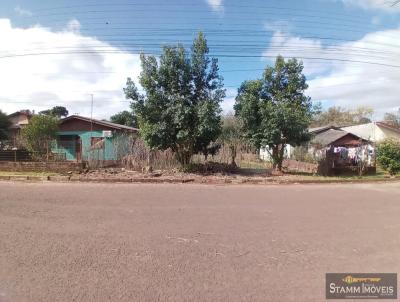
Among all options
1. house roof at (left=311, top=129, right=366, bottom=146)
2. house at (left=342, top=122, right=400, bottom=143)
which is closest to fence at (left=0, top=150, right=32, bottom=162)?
house roof at (left=311, top=129, right=366, bottom=146)

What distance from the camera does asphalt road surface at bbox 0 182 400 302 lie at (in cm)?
411

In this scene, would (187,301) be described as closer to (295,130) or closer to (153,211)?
(153,211)

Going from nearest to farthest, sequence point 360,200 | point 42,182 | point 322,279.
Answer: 1. point 322,279
2. point 360,200
3. point 42,182

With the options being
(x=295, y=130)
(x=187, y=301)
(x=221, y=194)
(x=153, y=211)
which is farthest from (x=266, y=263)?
(x=295, y=130)

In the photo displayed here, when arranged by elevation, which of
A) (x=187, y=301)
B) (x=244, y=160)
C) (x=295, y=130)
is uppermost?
(x=295, y=130)

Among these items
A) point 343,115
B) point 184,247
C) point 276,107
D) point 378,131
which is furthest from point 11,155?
point 343,115

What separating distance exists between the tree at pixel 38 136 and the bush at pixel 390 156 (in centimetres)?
2097

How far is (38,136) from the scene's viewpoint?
19.5 m

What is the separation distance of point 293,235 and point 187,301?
3.43 m

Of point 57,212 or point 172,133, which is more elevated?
point 172,133

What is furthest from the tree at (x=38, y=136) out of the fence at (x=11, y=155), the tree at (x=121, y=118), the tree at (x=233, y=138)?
the tree at (x=121, y=118)

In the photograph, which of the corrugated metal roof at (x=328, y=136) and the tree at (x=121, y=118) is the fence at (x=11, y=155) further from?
the tree at (x=121, y=118)

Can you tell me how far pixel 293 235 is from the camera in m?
6.62

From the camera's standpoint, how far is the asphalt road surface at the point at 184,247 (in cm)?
411
